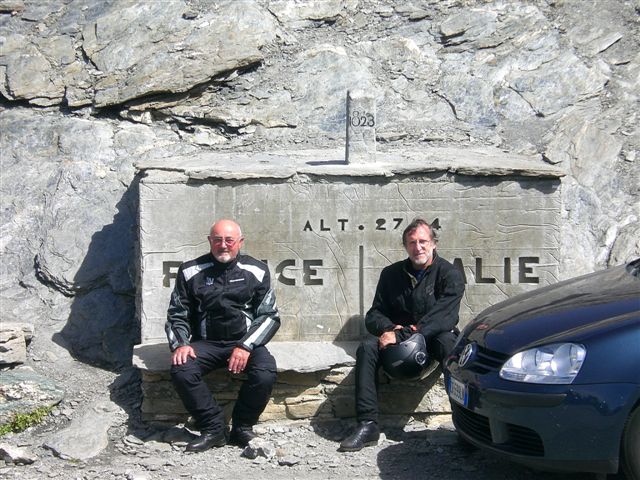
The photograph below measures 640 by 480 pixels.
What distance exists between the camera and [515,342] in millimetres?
4883

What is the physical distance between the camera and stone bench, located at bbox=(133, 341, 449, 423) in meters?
6.43

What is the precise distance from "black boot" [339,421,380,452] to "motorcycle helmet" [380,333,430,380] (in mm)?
384

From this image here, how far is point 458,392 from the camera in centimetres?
523

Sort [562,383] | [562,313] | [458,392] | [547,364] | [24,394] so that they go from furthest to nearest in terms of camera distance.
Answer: [24,394] → [458,392] → [562,313] → [547,364] → [562,383]

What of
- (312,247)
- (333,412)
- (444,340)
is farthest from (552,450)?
(312,247)

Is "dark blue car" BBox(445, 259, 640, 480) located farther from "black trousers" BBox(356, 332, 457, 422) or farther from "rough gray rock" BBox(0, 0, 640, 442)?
"rough gray rock" BBox(0, 0, 640, 442)

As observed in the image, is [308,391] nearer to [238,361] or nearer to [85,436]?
[238,361]

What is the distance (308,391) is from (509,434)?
2.00m

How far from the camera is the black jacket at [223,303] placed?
614 cm

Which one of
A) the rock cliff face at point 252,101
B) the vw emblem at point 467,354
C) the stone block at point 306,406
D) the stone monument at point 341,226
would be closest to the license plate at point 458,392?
the vw emblem at point 467,354

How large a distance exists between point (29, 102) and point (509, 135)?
5228 millimetres

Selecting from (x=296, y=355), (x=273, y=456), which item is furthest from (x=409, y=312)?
(x=273, y=456)

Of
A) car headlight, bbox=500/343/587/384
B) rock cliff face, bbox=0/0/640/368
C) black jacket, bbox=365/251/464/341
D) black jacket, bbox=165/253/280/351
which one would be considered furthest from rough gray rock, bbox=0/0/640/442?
car headlight, bbox=500/343/587/384

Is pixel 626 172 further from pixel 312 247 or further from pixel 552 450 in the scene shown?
pixel 552 450
